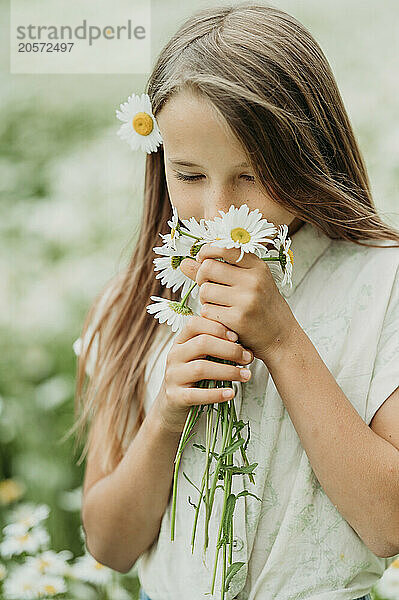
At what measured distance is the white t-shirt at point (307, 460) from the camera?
2.68 feet

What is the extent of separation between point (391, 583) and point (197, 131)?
0.98 m

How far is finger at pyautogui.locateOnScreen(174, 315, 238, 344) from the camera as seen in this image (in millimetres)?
752

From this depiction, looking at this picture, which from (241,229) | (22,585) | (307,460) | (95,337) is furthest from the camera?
(22,585)

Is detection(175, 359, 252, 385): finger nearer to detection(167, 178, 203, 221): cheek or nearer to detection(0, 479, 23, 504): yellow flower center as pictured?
detection(167, 178, 203, 221): cheek

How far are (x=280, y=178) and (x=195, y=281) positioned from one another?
13cm

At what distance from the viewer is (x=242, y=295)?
74cm

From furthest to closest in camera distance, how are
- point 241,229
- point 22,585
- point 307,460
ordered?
point 22,585, point 307,460, point 241,229

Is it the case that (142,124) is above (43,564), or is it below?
above

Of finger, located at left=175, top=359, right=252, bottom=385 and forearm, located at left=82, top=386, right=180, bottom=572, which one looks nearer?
finger, located at left=175, top=359, right=252, bottom=385

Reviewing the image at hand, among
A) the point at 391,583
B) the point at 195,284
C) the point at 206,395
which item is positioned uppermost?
the point at 195,284

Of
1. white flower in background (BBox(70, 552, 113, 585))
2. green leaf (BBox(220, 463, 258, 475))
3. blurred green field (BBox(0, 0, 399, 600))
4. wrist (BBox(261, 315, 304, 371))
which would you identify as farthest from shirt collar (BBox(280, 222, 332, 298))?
white flower in background (BBox(70, 552, 113, 585))

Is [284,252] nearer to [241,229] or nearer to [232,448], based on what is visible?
[241,229]

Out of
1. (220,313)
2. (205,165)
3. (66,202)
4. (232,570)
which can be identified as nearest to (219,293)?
(220,313)

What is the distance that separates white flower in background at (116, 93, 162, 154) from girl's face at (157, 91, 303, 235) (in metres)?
0.04
